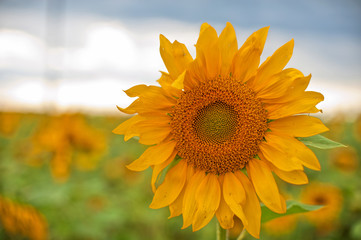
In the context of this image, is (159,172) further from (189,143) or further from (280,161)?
(280,161)

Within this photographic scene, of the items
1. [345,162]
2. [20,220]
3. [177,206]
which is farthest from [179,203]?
[345,162]

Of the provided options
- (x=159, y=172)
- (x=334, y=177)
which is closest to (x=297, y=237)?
(x=334, y=177)

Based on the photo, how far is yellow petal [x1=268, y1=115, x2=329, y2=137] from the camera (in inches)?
51.0

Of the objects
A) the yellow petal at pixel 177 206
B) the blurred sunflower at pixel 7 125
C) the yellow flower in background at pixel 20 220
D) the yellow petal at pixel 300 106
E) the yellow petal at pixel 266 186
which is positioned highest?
the yellow petal at pixel 300 106

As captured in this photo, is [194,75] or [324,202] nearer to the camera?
[194,75]

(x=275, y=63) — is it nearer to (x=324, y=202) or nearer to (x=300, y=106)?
(x=300, y=106)

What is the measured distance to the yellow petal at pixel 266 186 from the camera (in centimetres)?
129

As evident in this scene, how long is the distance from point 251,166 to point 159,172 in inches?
16.2

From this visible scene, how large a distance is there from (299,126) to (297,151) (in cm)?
11

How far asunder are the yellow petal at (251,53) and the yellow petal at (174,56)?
207 mm

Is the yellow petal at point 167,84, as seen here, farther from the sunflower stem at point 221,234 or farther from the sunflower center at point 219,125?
the sunflower stem at point 221,234

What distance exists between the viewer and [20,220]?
2.29m

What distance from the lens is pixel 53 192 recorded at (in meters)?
2.80

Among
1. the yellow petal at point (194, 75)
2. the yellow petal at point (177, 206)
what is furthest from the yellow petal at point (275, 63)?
the yellow petal at point (177, 206)
